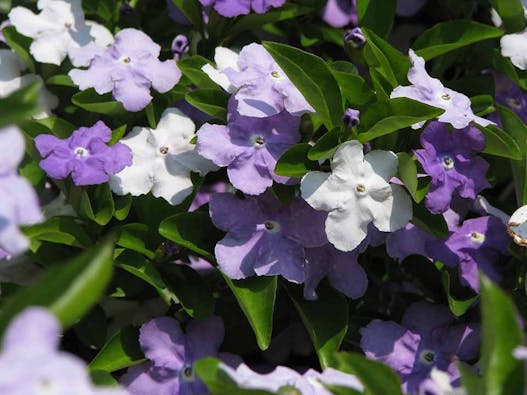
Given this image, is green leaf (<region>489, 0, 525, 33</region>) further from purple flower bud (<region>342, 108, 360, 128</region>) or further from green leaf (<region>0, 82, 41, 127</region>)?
green leaf (<region>0, 82, 41, 127</region>)

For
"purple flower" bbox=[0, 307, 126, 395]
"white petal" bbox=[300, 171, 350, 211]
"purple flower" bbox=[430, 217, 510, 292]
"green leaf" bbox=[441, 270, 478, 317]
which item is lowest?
"green leaf" bbox=[441, 270, 478, 317]

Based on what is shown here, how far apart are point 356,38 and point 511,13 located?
33cm

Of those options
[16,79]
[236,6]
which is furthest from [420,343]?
[16,79]

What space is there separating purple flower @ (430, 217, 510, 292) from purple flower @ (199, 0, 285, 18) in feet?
1.93

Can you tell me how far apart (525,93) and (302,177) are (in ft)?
2.19

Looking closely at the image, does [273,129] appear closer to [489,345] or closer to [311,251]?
[311,251]

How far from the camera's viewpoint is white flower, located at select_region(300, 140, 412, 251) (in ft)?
5.31

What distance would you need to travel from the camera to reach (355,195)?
163 cm

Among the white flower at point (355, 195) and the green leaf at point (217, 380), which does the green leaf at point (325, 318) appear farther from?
the green leaf at point (217, 380)

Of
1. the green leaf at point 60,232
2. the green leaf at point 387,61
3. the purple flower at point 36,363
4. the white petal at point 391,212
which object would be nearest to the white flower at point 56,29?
the green leaf at point 60,232

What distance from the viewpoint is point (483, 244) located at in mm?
1783

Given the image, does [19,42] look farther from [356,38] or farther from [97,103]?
[356,38]

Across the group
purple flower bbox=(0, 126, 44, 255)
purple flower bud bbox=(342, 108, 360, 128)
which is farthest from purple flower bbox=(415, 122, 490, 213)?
purple flower bbox=(0, 126, 44, 255)

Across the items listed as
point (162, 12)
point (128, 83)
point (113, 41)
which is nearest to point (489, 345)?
point (128, 83)
